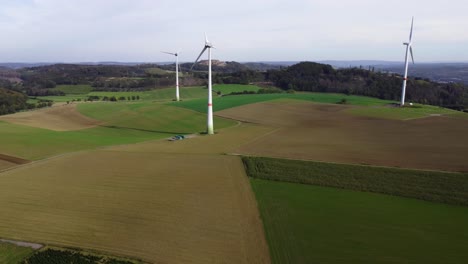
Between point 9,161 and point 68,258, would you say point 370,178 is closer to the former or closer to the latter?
point 68,258

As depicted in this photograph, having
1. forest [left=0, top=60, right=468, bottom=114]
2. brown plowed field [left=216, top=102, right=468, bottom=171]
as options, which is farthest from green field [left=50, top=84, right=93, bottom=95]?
brown plowed field [left=216, top=102, right=468, bottom=171]

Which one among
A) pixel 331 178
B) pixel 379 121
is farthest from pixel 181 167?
pixel 379 121

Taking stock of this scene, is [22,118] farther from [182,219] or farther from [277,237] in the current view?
[277,237]

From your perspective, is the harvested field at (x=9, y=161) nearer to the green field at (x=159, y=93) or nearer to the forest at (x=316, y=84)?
the forest at (x=316, y=84)

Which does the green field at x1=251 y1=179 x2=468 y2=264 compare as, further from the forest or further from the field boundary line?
the forest

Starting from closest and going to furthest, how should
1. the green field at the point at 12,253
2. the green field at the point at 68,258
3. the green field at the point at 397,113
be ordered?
the green field at the point at 68,258, the green field at the point at 12,253, the green field at the point at 397,113

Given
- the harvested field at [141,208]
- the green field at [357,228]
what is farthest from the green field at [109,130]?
the green field at [357,228]
